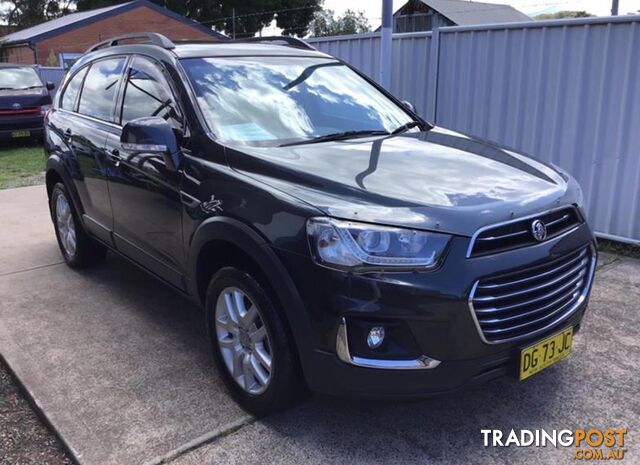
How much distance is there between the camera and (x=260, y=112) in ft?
11.0

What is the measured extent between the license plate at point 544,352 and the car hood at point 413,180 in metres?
0.56

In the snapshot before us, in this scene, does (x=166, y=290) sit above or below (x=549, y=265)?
below

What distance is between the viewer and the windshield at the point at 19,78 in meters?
13.6

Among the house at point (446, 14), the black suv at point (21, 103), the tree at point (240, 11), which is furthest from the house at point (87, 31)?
the house at point (446, 14)

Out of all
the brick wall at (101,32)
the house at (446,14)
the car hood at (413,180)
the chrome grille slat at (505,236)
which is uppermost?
the house at (446,14)

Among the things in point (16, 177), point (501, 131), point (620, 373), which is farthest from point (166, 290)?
point (16, 177)

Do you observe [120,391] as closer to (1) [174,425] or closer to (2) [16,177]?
(1) [174,425]

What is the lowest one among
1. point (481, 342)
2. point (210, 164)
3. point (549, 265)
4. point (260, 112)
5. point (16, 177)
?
point (16, 177)

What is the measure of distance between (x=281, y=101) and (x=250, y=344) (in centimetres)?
145

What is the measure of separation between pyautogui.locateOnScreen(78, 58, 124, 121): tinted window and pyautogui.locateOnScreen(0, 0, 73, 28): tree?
5153 centimetres

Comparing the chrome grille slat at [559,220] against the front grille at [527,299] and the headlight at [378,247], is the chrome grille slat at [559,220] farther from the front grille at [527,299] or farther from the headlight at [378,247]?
the headlight at [378,247]

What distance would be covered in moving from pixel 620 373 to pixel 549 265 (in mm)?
1122

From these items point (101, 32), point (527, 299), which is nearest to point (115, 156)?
point (527, 299)

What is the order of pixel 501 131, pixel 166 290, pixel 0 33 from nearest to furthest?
pixel 166 290, pixel 501 131, pixel 0 33
